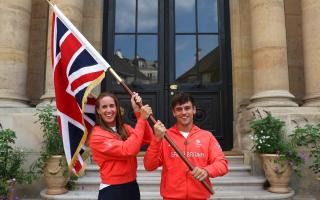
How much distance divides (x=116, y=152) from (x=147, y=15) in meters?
6.28

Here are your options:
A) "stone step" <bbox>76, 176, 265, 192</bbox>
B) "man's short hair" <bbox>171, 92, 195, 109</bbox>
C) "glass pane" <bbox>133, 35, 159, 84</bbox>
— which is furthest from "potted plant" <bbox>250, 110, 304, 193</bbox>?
"man's short hair" <bbox>171, 92, 195, 109</bbox>

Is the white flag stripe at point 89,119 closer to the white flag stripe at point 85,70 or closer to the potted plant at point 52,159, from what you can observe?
the white flag stripe at point 85,70

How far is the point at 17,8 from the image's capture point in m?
6.73

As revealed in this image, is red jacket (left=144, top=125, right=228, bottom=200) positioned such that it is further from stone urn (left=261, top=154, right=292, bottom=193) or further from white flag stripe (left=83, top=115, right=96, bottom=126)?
stone urn (left=261, top=154, right=292, bottom=193)

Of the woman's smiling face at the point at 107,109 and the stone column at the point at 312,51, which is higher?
the stone column at the point at 312,51

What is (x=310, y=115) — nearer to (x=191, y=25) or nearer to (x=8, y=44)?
(x=191, y=25)

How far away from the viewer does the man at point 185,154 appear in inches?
97.1

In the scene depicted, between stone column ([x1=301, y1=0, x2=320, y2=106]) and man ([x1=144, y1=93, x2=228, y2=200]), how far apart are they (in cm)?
494

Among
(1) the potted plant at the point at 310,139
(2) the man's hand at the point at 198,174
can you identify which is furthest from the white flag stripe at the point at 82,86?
(1) the potted plant at the point at 310,139

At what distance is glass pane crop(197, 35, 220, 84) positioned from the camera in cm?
809

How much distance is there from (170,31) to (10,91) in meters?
3.84

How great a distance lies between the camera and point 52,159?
5.46 meters

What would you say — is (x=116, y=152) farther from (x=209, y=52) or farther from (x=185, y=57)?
(x=209, y=52)

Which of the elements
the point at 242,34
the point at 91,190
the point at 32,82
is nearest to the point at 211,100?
the point at 242,34
